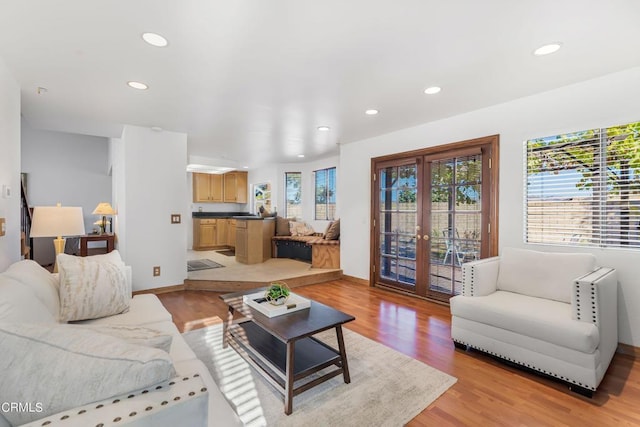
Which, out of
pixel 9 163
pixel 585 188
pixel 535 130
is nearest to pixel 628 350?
pixel 585 188

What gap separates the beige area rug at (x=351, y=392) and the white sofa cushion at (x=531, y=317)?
59 centimetres

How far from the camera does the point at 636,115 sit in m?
2.50

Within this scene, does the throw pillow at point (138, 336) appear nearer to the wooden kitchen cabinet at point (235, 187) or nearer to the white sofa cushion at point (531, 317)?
the white sofa cushion at point (531, 317)

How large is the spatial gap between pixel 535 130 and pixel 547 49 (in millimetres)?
1087

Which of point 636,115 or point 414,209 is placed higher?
point 636,115

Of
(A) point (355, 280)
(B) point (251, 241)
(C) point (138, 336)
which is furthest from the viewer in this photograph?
(B) point (251, 241)

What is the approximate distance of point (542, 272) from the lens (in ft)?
8.61

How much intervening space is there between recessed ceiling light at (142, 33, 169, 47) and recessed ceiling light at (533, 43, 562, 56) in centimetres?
261

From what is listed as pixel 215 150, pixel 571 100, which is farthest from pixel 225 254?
pixel 571 100

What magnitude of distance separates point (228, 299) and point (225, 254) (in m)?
5.09

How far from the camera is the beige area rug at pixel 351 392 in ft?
5.82

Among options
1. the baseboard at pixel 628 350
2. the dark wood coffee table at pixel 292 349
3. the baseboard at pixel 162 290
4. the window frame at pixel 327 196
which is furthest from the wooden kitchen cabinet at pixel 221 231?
the baseboard at pixel 628 350

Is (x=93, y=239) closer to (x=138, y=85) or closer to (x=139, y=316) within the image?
(x=138, y=85)

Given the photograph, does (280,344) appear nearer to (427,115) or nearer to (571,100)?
(427,115)
